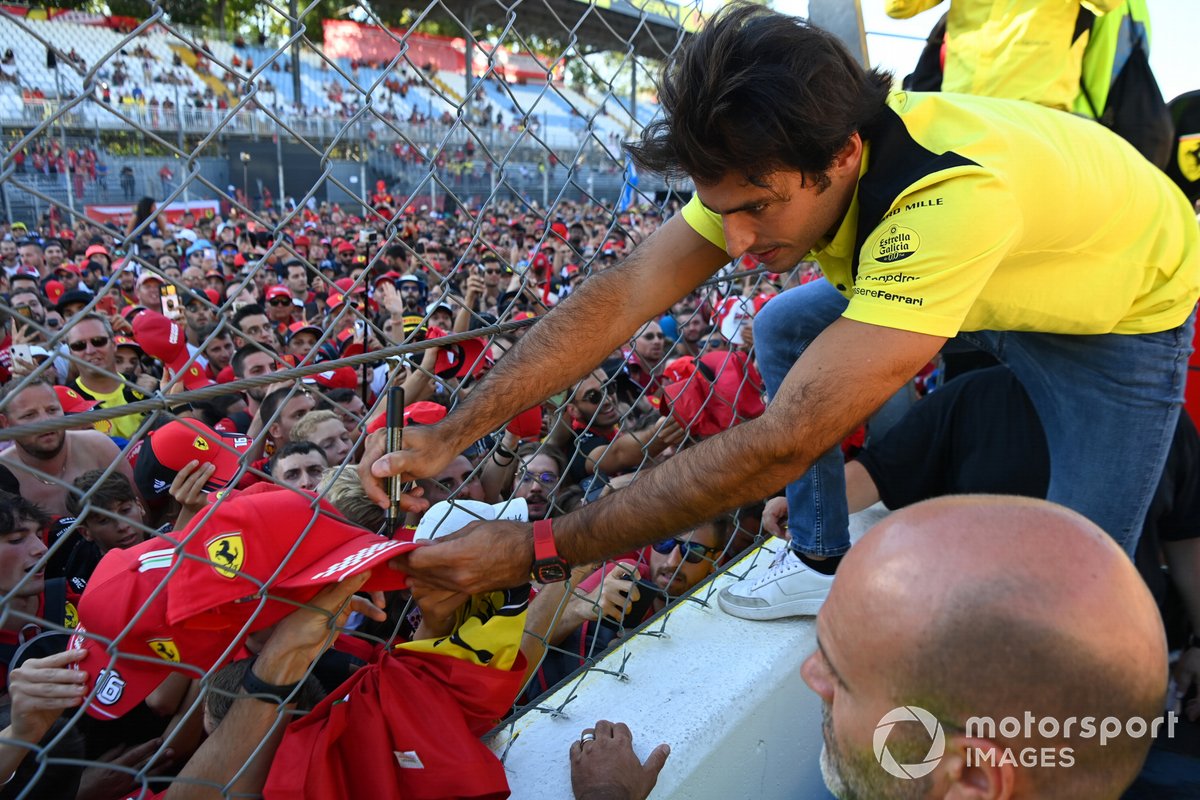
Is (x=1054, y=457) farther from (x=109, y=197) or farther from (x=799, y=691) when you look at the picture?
(x=109, y=197)

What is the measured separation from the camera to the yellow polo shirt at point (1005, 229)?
1438mm

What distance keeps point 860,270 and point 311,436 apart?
3079 mm

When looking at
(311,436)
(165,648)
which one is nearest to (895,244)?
(165,648)

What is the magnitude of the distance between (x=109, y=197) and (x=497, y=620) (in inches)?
897

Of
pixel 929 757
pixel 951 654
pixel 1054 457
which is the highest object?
pixel 951 654

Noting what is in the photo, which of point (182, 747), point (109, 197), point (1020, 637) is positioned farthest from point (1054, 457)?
point (109, 197)

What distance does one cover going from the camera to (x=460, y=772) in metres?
1.61

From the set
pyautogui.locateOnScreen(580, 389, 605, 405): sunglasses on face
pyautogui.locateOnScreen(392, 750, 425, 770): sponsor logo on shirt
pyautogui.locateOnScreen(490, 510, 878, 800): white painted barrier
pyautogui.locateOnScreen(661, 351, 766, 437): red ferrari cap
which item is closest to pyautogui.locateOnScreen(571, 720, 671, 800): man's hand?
pyautogui.locateOnScreen(490, 510, 878, 800): white painted barrier

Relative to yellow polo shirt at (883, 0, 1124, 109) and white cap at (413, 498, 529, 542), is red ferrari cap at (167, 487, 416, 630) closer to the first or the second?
white cap at (413, 498, 529, 542)

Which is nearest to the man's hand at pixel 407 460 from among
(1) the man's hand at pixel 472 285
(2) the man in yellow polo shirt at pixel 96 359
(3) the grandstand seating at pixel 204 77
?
(1) the man's hand at pixel 472 285

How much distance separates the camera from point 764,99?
59.7 inches

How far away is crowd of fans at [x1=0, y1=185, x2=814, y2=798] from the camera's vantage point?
171 centimetres

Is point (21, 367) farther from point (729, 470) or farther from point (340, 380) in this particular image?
point (729, 470)

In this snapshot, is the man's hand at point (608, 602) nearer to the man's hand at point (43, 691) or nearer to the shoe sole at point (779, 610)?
the shoe sole at point (779, 610)
